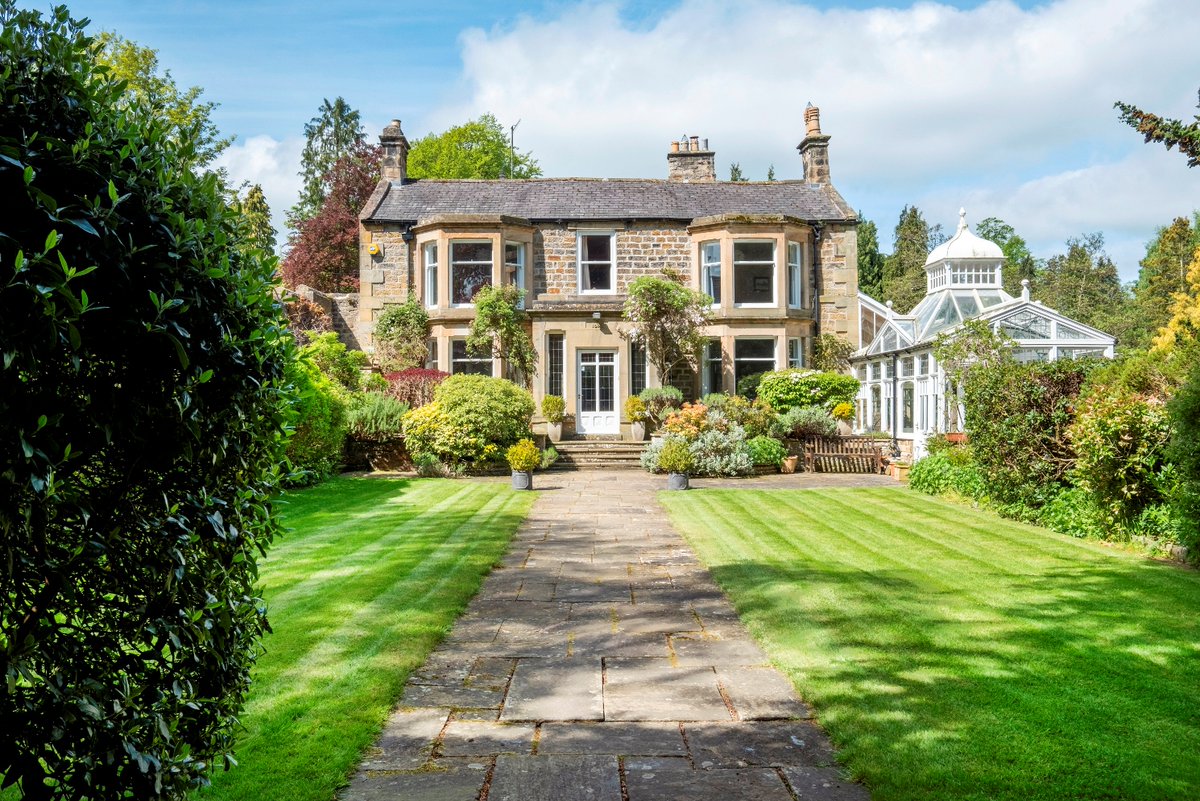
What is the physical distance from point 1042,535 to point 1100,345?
44.6 ft

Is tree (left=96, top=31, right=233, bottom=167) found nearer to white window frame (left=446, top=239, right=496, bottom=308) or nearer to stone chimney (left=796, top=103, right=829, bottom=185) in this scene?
white window frame (left=446, top=239, right=496, bottom=308)

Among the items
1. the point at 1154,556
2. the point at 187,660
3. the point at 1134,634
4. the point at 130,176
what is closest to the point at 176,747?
the point at 187,660

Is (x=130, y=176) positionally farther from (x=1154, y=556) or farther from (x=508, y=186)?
(x=508, y=186)

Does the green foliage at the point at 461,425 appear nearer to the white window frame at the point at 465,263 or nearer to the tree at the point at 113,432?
the white window frame at the point at 465,263

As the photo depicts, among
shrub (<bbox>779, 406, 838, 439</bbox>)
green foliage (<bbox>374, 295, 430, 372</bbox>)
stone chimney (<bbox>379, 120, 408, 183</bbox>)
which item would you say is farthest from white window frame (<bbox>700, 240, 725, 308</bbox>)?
stone chimney (<bbox>379, 120, 408, 183</bbox>)

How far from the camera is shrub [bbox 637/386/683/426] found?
886 inches

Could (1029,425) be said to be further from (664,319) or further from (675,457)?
(664,319)

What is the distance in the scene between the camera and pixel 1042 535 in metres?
9.86

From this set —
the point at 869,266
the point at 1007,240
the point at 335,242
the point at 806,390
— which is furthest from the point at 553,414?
the point at 1007,240

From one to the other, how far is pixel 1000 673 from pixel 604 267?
21875 mm

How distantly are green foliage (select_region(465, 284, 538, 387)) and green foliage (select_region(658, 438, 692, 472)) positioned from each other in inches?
257

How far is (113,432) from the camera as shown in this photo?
7.70 ft

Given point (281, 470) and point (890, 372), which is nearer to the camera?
point (281, 470)

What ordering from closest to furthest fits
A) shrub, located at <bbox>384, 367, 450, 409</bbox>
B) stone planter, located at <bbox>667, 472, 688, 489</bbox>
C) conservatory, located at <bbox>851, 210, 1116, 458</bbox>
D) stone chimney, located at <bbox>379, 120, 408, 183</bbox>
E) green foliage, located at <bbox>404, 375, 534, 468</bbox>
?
stone planter, located at <bbox>667, 472, 688, 489</bbox> < green foliage, located at <bbox>404, 375, 534, 468</bbox> < conservatory, located at <bbox>851, 210, 1116, 458</bbox> < shrub, located at <bbox>384, 367, 450, 409</bbox> < stone chimney, located at <bbox>379, 120, 408, 183</bbox>
